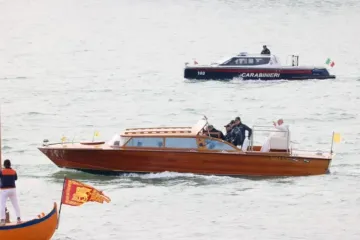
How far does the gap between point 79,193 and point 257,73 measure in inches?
1241

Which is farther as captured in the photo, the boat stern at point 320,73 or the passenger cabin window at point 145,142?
the boat stern at point 320,73

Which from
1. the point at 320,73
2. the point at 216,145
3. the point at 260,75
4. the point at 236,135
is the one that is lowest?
the point at 216,145

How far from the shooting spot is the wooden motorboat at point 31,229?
1155 inches

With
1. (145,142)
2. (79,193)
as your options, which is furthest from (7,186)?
(145,142)

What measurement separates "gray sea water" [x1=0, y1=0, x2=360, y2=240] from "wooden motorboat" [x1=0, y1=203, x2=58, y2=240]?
285 centimetres

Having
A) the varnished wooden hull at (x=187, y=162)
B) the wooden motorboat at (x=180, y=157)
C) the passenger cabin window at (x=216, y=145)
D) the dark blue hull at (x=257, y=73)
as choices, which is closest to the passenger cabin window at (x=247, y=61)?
the dark blue hull at (x=257, y=73)

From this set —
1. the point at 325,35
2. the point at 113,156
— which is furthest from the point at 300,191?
the point at 325,35

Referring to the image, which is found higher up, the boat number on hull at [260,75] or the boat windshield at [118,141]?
the boat number on hull at [260,75]

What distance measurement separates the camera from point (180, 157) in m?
38.0

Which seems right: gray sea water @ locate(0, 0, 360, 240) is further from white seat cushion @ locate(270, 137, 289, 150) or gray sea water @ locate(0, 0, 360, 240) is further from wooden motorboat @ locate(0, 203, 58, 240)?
wooden motorboat @ locate(0, 203, 58, 240)

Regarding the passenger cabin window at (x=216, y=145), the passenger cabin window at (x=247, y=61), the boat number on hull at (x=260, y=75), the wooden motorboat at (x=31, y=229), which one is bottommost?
the wooden motorboat at (x=31, y=229)

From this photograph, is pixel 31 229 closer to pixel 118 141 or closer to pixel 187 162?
A: pixel 118 141

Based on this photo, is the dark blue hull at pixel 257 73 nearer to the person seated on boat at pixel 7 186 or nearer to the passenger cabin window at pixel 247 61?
the passenger cabin window at pixel 247 61

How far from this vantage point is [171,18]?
106 metres
